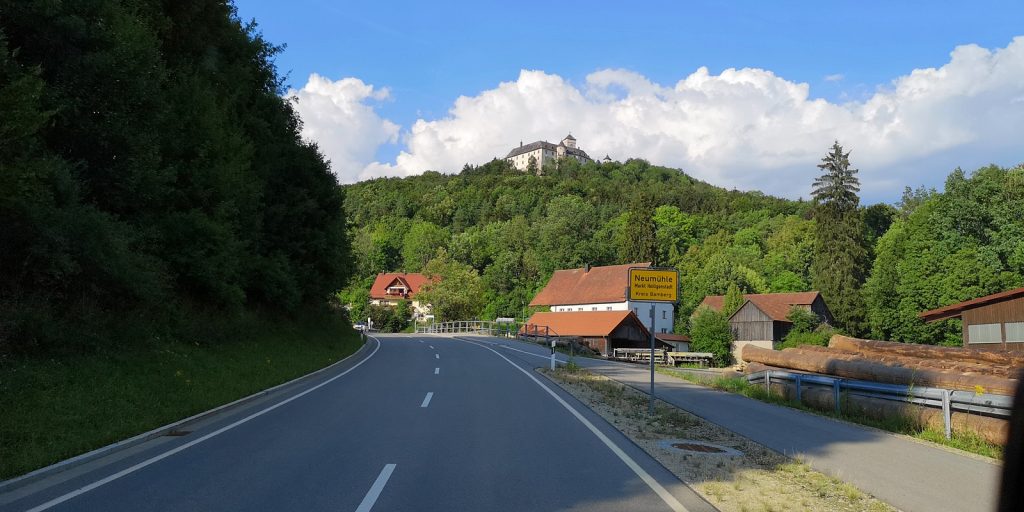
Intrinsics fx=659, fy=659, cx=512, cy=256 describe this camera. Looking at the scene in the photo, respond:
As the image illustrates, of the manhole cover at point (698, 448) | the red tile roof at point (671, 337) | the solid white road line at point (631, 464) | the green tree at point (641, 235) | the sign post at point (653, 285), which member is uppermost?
the green tree at point (641, 235)

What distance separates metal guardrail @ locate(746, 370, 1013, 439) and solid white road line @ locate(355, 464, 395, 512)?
306 inches

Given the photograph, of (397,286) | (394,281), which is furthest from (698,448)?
(397,286)

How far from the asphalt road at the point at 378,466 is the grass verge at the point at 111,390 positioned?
2.19 ft

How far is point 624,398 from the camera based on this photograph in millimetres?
16625

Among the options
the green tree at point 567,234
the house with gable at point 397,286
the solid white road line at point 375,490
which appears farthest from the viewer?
the house with gable at point 397,286

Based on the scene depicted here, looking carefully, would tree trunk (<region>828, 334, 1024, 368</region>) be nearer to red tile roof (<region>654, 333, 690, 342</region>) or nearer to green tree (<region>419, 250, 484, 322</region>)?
red tile roof (<region>654, 333, 690, 342</region>)

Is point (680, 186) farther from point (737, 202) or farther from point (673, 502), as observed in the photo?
point (673, 502)

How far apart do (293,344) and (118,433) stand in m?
17.1

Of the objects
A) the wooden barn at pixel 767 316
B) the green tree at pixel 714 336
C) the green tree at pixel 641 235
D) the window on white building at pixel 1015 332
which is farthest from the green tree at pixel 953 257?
the green tree at pixel 641 235

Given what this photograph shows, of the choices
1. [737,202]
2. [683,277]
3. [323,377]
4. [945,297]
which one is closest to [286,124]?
[323,377]

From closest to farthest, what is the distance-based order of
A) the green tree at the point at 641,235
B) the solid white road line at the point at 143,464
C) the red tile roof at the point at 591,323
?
the solid white road line at the point at 143,464
the red tile roof at the point at 591,323
the green tree at the point at 641,235

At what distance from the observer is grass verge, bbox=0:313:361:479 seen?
9.30 metres

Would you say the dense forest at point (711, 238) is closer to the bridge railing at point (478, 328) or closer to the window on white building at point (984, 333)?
the bridge railing at point (478, 328)

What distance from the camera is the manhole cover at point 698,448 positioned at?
9938 mm
